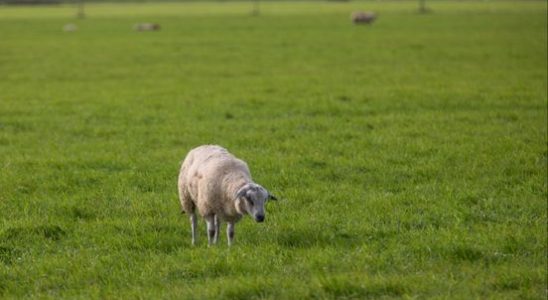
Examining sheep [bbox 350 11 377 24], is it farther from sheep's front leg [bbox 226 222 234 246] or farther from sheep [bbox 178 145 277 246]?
sheep's front leg [bbox 226 222 234 246]

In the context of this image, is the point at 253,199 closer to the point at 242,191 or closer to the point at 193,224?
the point at 242,191

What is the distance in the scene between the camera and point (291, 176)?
12.8 m

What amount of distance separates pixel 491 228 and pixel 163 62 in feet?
74.9

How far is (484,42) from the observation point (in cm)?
3678

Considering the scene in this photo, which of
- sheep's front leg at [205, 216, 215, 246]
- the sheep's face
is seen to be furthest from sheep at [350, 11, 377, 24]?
the sheep's face

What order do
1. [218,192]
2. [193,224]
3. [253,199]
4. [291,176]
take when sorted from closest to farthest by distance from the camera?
1. [253,199]
2. [218,192]
3. [193,224]
4. [291,176]

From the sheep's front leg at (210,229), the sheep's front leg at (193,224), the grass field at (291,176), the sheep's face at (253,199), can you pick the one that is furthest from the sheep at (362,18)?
the sheep's face at (253,199)

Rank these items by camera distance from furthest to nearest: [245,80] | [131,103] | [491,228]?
[245,80]
[131,103]
[491,228]

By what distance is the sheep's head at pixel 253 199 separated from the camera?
342 inches

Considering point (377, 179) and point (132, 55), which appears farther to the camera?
point (132, 55)

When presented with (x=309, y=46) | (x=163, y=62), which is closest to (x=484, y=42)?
(x=309, y=46)

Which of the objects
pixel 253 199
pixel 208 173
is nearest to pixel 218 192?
pixel 208 173

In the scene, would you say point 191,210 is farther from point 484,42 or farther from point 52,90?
point 484,42

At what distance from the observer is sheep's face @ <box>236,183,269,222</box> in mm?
8688
